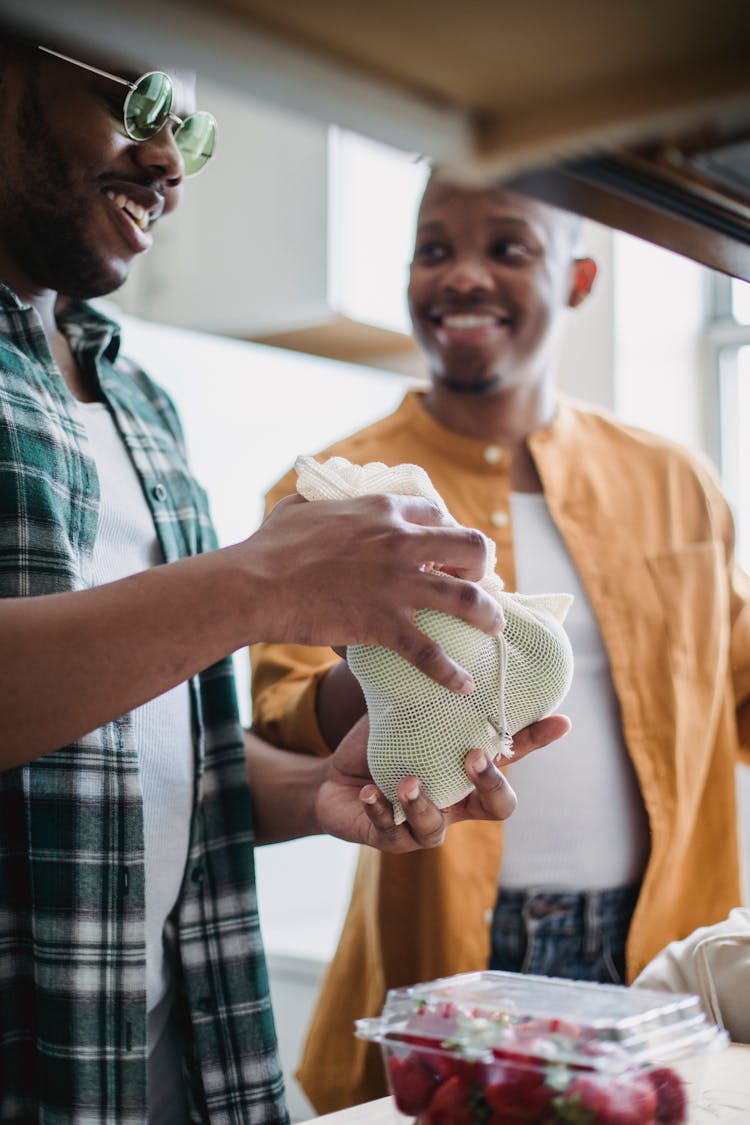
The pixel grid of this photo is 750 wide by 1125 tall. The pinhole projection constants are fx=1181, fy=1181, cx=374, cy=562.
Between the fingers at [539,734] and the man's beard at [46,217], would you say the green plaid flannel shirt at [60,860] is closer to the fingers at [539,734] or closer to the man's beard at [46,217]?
the man's beard at [46,217]

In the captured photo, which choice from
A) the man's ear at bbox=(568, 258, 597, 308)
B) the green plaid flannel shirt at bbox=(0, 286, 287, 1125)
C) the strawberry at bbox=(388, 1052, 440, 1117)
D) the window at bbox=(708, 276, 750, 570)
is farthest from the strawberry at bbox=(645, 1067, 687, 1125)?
the window at bbox=(708, 276, 750, 570)

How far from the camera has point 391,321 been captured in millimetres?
2381

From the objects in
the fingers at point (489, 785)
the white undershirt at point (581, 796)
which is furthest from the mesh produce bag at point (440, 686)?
the white undershirt at point (581, 796)

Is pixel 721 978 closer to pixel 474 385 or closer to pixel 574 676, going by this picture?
pixel 574 676

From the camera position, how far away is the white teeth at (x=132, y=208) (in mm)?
908

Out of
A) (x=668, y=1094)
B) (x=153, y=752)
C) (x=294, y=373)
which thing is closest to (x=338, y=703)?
(x=153, y=752)

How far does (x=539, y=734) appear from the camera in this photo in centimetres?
84

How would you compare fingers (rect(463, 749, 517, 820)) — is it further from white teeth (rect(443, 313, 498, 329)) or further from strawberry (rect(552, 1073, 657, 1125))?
white teeth (rect(443, 313, 498, 329))

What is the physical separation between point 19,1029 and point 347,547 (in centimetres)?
45

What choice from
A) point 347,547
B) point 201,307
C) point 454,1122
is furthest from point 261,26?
point 201,307

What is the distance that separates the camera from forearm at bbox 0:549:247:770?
2.17ft

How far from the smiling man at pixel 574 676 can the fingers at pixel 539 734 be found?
0.95 ft

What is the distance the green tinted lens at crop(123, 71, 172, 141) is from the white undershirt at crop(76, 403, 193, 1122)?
0.85 ft

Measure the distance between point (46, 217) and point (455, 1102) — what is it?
2.21 ft
